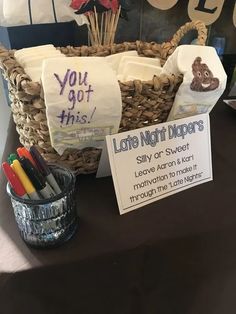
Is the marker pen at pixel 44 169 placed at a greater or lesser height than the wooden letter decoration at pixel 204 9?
lesser

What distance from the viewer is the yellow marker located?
0.44 meters

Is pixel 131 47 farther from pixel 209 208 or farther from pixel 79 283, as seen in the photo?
pixel 79 283

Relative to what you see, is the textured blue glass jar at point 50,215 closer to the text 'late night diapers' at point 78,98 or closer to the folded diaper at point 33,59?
the text 'late night diapers' at point 78,98

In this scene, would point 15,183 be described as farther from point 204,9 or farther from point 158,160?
point 204,9

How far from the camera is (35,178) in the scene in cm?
45

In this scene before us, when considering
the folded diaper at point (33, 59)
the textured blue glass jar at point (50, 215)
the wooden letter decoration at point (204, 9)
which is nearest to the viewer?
the textured blue glass jar at point (50, 215)

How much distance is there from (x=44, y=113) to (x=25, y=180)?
113 millimetres

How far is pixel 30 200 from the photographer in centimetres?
43

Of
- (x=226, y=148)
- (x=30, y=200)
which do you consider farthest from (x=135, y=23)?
(x=30, y=200)

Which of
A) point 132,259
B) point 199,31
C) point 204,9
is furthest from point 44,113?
point 204,9

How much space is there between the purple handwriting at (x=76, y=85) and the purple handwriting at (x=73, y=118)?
1 centimetres

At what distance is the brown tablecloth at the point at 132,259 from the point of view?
0.48 m

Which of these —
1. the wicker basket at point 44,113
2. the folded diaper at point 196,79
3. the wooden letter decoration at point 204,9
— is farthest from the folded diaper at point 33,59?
the wooden letter decoration at point 204,9

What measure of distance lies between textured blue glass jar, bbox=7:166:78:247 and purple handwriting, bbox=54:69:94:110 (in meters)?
0.10
